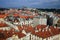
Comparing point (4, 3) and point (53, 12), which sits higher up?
point (4, 3)

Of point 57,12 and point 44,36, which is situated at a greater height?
point 57,12

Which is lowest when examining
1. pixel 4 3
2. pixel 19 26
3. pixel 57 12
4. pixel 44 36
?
pixel 44 36

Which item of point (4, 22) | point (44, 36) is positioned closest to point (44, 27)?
point (44, 36)

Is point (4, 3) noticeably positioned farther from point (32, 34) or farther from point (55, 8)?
point (55, 8)

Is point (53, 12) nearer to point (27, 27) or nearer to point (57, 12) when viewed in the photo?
point (57, 12)

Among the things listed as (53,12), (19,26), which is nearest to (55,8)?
(53,12)

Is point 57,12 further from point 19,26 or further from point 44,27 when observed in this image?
point 19,26

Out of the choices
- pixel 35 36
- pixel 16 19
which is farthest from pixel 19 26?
pixel 35 36
